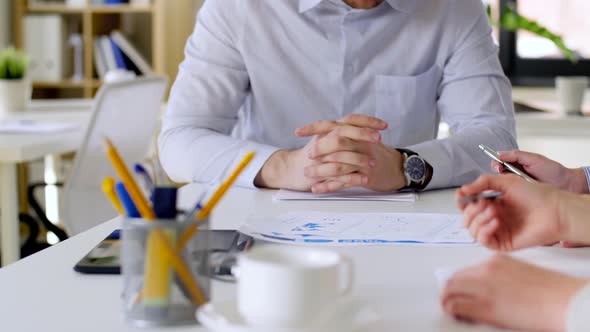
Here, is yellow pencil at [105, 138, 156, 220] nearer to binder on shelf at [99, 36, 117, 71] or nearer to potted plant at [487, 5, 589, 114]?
potted plant at [487, 5, 589, 114]

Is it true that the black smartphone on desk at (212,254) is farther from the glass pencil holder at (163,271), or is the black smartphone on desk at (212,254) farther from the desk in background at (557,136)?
the desk in background at (557,136)

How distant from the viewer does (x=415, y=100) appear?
1.87m

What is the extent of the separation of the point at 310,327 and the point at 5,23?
156 inches

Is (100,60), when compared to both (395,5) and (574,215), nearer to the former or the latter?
(395,5)

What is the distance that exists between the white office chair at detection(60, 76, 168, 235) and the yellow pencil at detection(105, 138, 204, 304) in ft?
5.83

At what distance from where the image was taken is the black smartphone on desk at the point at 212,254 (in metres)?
0.92

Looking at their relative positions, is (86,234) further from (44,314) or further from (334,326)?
(334,326)

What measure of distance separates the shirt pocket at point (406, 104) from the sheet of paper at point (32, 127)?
1264 mm

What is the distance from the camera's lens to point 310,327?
67 cm

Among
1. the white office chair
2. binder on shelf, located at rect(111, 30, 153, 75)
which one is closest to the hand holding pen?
the white office chair

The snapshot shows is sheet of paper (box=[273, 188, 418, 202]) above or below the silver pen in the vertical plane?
below

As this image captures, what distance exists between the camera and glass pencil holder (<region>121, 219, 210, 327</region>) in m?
0.72

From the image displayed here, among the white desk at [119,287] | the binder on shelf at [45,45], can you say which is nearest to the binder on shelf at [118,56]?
the binder on shelf at [45,45]

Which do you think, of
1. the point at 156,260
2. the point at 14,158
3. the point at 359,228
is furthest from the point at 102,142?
the point at 156,260
